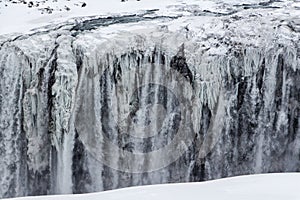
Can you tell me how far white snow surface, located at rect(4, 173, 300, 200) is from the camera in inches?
172

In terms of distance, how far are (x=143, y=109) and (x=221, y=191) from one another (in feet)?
12.6

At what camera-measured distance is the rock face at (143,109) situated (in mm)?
8094

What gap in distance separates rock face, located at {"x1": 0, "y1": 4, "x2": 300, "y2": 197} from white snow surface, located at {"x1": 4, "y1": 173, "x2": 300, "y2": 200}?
11.4 feet

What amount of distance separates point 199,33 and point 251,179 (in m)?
4.11

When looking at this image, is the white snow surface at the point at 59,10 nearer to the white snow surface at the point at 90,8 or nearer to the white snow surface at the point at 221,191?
the white snow surface at the point at 90,8

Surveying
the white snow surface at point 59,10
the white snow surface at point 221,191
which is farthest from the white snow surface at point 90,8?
the white snow surface at point 221,191

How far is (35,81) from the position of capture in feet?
26.7

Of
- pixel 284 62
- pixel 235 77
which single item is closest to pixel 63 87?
pixel 235 77

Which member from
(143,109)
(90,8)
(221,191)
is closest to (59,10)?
(90,8)

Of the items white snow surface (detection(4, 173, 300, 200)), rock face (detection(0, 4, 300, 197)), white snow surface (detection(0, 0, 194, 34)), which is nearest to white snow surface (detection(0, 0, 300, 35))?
white snow surface (detection(0, 0, 194, 34))

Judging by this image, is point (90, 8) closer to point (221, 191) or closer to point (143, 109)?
point (143, 109)

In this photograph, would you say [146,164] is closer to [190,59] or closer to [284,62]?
[190,59]

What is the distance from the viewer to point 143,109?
8.24 metres

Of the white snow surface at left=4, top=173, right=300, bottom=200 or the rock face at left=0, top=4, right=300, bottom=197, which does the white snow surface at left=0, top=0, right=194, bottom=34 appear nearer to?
the rock face at left=0, top=4, right=300, bottom=197
